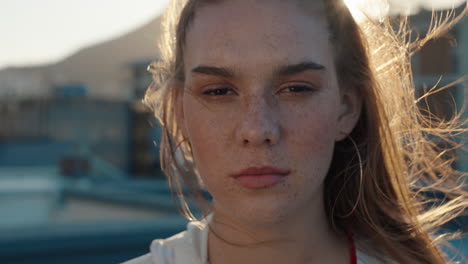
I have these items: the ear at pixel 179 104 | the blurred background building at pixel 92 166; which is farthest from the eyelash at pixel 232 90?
the blurred background building at pixel 92 166

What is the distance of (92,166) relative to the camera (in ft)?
36.6

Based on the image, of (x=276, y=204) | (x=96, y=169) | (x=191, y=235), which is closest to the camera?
(x=276, y=204)

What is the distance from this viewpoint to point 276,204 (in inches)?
45.5

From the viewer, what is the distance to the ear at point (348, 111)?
1360mm

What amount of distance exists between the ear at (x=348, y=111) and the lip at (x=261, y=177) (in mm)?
302

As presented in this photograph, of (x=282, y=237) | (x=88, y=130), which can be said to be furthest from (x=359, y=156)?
(x=88, y=130)

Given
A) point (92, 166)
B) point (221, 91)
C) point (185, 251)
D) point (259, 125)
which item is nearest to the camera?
point (259, 125)

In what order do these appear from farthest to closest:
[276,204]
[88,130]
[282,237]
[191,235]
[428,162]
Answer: [88,130]
[428,162]
[191,235]
[282,237]
[276,204]

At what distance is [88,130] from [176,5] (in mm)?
24757

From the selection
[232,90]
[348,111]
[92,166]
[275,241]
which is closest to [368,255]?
[275,241]

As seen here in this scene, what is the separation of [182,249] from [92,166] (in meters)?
10.3

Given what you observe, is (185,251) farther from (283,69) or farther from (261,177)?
(283,69)

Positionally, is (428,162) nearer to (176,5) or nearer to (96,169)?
(176,5)

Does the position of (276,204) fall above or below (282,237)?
above
